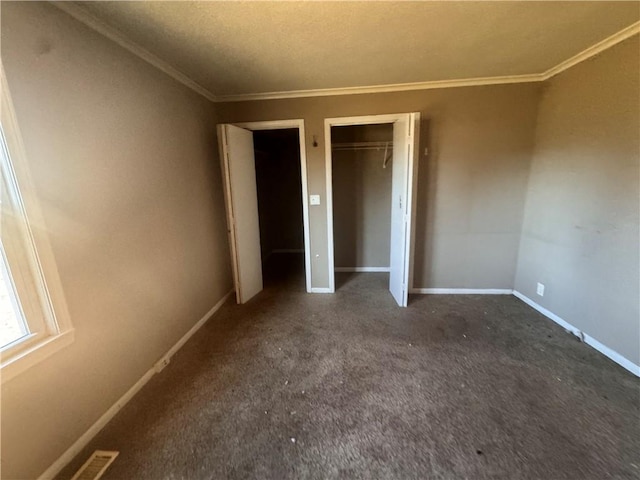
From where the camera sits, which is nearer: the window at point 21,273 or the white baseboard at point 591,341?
the window at point 21,273

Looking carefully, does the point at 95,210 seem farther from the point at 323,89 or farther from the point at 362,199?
the point at 362,199

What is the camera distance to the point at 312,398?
176 centimetres

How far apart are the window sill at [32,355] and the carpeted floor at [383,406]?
59 centimetres

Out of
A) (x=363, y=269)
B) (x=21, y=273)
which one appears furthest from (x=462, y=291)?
(x=21, y=273)

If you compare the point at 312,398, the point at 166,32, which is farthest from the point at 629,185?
the point at 166,32

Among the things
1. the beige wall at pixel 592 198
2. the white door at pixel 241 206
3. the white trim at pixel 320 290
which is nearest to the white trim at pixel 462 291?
the beige wall at pixel 592 198

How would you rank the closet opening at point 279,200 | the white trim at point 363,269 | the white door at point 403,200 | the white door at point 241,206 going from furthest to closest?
the closet opening at point 279,200 < the white trim at point 363,269 < the white door at point 241,206 < the white door at point 403,200

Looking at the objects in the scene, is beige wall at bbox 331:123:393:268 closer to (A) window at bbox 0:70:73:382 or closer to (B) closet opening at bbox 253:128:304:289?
(B) closet opening at bbox 253:128:304:289

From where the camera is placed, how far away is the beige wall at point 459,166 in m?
2.86

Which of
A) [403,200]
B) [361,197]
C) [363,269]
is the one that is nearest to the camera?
[403,200]

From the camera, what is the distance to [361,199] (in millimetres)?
4027

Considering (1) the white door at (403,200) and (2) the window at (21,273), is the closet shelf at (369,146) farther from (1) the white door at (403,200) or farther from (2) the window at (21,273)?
(2) the window at (21,273)

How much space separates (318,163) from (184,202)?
4.90 ft

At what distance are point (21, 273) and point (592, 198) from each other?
374 centimetres
